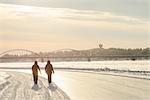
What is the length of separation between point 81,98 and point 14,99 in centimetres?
206

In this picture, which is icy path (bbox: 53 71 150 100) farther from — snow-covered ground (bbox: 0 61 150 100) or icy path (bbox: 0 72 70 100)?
icy path (bbox: 0 72 70 100)

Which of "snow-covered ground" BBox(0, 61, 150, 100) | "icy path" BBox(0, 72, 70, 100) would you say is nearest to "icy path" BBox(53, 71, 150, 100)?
"snow-covered ground" BBox(0, 61, 150, 100)

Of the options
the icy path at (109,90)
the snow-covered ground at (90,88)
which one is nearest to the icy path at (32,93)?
the snow-covered ground at (90,88)

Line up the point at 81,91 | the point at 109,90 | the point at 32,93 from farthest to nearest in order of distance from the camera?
1. the point at 109,90
2. the point at 81,91
3. the point at 32,93

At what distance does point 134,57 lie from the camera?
95188 millimetres

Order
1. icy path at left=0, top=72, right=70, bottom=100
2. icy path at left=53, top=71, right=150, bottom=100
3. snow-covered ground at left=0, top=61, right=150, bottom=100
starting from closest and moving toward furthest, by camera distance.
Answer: icy path at left=0, top=72, right=70, bottom=100 < icy path at left=53, top=71, right=150, bottom=100 < snow-covered ground at left=0, top=61, right=150, bottom=100

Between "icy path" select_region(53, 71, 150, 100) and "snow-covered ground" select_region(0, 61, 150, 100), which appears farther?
"snow-covered ground" select_region(0, 61, 150, 100)

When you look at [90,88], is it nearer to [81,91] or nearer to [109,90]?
[109,90]

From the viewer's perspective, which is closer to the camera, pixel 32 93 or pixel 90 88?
pixel 32 93

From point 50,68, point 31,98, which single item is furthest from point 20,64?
point 31,98

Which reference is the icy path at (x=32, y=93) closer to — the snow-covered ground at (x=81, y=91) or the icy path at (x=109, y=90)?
the snow-covered ground at (x=81, y=91)

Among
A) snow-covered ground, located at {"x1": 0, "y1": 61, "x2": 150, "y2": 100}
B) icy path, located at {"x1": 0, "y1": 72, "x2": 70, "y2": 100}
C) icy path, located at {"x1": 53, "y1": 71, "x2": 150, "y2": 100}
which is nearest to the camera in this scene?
icy path, located at {"x1": 0, "y1": 72, "x2": 70, "y2": 100}

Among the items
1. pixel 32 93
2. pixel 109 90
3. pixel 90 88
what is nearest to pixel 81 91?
pixel 109 90

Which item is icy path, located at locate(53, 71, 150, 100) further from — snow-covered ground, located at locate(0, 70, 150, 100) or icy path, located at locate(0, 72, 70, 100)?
icy path, located at locate(0, 72, 70, 100)
